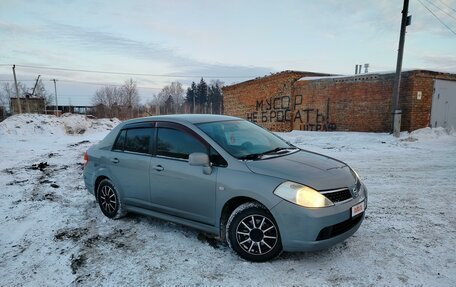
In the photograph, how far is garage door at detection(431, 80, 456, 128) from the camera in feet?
52.0

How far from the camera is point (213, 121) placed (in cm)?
464

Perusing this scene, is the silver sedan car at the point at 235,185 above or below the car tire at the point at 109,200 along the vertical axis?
above

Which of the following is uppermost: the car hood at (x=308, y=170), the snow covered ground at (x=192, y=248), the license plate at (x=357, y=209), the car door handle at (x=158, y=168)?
the car hood at (x=308, y=170)

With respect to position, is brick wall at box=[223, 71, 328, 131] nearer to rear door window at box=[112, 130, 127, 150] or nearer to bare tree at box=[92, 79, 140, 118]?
rear door window at box=[112, 130, 127, 150]

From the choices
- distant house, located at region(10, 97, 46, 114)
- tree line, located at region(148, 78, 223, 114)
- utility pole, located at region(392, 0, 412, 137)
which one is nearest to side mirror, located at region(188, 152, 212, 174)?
utility pole, located at region(392, 0, 412, 137)

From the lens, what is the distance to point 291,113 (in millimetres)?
21109

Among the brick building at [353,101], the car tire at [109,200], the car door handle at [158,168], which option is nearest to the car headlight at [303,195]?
the car door handle at [158,168]

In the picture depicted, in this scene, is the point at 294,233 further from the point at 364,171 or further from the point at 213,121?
the point at 364,171

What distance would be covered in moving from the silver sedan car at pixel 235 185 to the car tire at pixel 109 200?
0.05 feet

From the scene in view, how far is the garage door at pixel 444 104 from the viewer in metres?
15.8

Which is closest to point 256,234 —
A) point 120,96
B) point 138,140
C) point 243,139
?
point 243,139

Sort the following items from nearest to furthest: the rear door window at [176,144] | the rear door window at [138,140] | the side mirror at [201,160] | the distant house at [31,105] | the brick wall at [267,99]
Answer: the side mirror at [201,160] < the rear door window at [176,144] < the rear door window at [138,140] < the brick wall at [267,99] < the distant house at [31,105]

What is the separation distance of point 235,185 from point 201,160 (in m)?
0.52

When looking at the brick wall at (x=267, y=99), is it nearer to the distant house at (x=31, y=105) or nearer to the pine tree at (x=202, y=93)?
the distant house at (x=31, y=105)
